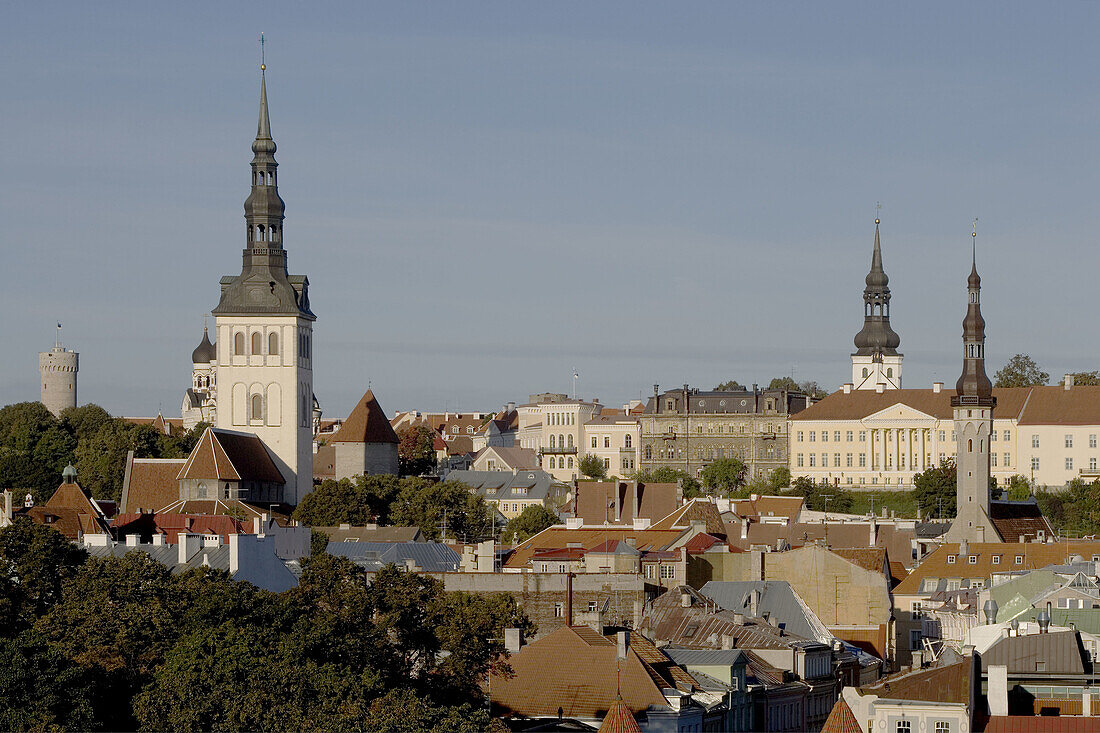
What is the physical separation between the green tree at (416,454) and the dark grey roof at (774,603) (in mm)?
88016

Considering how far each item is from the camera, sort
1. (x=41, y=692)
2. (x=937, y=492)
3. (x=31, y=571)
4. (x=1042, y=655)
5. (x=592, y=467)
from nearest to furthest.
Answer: (x=1042, y=655) → (x=41, y=692) → (x=31, y=571) → (x=937, y=492) → (x=592, y=467)

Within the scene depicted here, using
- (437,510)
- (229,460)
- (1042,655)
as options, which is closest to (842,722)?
(1042,655)

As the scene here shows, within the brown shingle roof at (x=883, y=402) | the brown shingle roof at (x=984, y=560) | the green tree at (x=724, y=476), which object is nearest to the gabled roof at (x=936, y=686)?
the brown shingle roof at (x=984, y=560)

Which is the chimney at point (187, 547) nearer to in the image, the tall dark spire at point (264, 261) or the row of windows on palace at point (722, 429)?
the tall dark spire at point (264, 261)

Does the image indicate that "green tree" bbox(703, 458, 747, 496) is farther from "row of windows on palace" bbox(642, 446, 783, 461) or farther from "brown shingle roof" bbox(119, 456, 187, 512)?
"brown shingle roof" bbox(119, 456, 187, 512)

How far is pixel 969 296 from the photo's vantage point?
142375 millimetres

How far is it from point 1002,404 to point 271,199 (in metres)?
55.0

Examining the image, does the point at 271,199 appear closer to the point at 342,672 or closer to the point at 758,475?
the point at 758,475

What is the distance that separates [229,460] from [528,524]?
55.2ft

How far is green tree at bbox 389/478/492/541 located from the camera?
128750 millimetres

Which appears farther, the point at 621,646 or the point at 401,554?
the point at 401,554

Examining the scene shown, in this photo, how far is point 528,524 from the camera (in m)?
130

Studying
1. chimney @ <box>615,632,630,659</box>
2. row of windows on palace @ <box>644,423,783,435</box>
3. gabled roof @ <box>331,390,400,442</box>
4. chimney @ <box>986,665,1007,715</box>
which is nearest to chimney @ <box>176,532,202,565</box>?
chimney @ <box>615,632,630,659</box>

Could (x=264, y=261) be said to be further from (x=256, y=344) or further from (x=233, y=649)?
(x=233, y=649)
